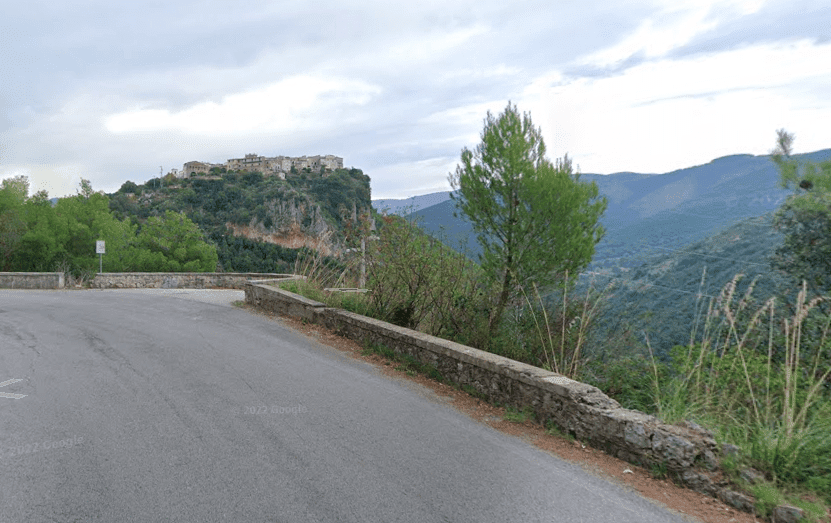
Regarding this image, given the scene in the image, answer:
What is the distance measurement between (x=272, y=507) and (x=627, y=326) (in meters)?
5.95

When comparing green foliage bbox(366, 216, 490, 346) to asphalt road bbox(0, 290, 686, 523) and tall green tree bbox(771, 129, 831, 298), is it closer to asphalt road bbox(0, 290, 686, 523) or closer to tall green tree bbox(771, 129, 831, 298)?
asphalt road bbox(0, 290, 686, 523)

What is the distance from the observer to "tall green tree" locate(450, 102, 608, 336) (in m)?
9.55

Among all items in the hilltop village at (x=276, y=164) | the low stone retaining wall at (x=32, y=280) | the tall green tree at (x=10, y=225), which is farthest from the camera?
the hilltop village at (x=276, y=164)

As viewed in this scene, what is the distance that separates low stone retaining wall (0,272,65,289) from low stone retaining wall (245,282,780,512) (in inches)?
756

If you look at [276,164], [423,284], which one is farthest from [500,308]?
[276,164]

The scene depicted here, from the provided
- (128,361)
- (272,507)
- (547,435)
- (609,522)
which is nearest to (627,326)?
(547,435)

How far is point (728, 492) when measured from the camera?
3.72 meters

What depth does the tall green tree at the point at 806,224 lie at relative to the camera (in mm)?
11133

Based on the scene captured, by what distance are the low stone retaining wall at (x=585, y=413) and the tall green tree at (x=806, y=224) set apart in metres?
8.75

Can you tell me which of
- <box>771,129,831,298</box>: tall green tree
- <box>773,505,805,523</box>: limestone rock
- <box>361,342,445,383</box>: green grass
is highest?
<box>771,129,831,298</box>: tall green tree

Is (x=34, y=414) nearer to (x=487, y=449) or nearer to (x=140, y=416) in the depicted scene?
(x=140, y=416)

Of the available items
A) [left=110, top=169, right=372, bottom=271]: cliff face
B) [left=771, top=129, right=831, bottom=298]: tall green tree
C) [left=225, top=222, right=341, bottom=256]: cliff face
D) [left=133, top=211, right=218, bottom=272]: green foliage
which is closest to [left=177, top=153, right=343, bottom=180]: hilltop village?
[left=110, top=169, right=372, bottom=271]: cliff face

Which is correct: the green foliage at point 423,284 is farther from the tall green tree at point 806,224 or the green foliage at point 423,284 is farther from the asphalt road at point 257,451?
the tall green tree at point 806,224

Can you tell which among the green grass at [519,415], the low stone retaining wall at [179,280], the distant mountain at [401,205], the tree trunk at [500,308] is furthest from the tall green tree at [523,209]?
the low stone retaining wall at [179,280]
